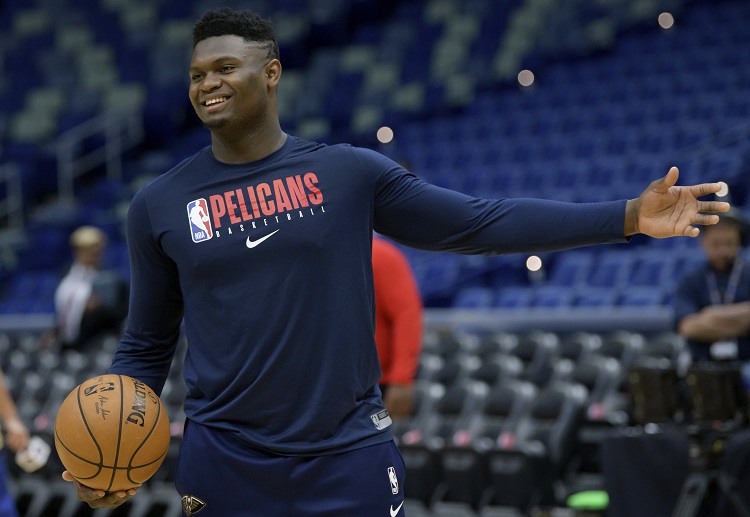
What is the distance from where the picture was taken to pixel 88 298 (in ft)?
33.0

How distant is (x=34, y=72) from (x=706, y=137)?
1202cm

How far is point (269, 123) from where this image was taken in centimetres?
266

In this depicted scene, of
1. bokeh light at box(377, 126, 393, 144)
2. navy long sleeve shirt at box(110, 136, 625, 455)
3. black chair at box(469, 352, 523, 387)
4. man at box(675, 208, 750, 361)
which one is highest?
bokeh light at box(377, 126, 393, 144)

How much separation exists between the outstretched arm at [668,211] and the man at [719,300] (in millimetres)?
3544

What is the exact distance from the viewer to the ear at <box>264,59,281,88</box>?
104 inches

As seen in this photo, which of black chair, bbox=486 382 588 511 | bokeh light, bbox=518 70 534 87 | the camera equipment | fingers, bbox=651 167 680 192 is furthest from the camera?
bokeh light, bbox=518 70 534 87

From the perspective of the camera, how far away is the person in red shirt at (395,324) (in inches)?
189

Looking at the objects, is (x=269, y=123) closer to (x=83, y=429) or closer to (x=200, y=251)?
(x=200, y=251)

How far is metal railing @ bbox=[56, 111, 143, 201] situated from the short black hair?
1570 cm

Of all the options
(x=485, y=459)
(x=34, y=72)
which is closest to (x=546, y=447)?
(x=485, y=459)

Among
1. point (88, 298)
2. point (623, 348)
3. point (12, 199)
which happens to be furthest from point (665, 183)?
point (12, 199)

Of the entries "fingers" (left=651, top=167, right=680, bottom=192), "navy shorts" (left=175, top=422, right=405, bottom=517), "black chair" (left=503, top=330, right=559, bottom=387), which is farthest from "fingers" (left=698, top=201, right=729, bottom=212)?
"black chair" (left=503, top=330, right=559, bottom=387)

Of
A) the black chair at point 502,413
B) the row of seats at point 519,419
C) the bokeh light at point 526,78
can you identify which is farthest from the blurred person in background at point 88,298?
the bokeh light at point 526,78

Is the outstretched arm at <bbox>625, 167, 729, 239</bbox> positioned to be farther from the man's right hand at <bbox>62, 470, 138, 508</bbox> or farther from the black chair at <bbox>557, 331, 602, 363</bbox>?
the black chair at <bbox>557, 331, 602, 363</bbox>
